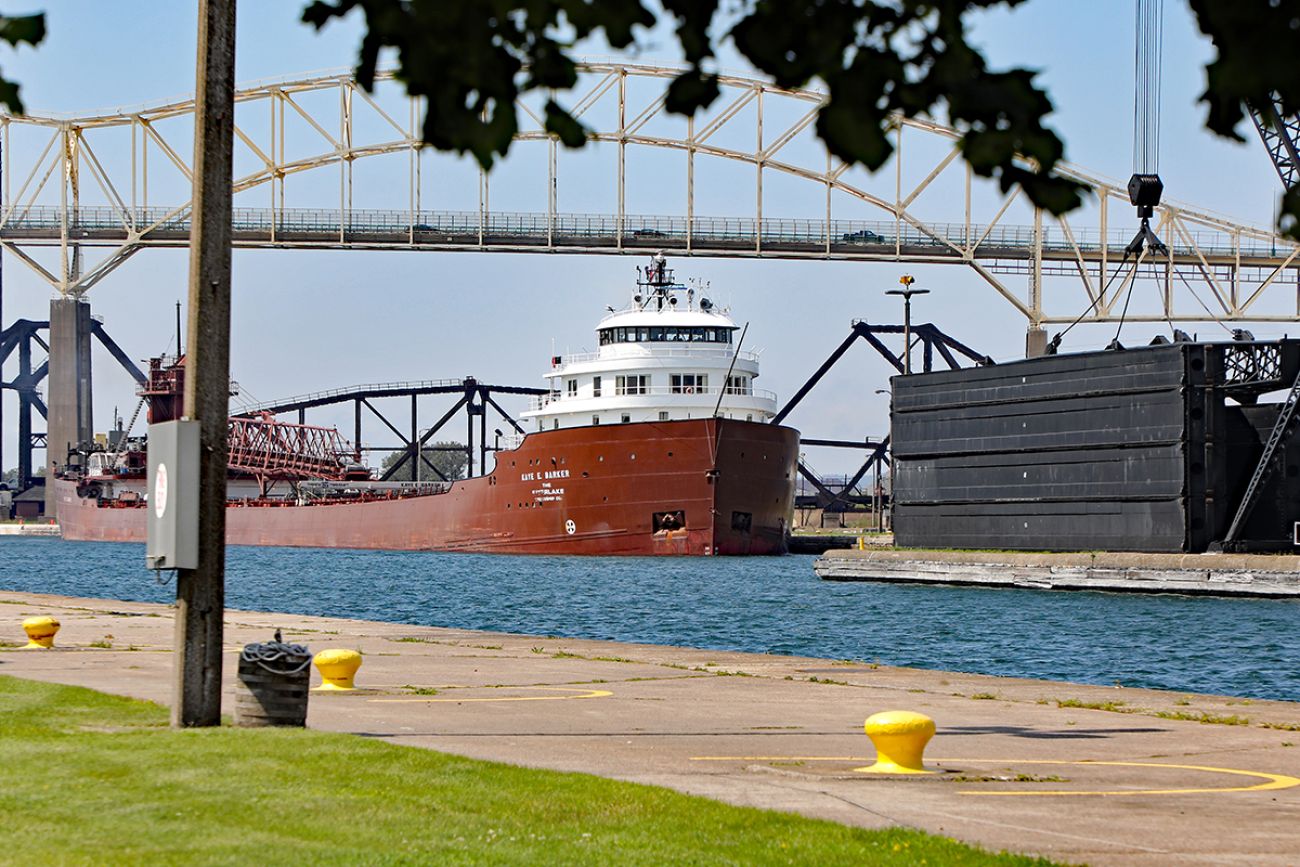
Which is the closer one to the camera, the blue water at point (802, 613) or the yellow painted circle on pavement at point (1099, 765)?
the yellow painted circle on pavement at point (1099, 765)

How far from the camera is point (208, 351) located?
11.0 metres

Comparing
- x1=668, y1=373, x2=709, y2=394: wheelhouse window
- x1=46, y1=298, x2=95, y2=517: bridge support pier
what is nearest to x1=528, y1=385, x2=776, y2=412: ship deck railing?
x1=668, y1=373, x2=709, y2=394: wheelhouse window

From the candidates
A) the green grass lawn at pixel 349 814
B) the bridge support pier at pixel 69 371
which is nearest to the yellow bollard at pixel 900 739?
the green grass lawn at pixel 349 814

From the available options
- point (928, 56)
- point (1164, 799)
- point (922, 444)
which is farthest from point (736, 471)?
point (928, 56)

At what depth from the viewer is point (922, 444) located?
52.1 m

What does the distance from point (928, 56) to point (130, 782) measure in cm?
648

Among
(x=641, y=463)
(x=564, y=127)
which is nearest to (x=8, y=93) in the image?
(x=564, y=127)

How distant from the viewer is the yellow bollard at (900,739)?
1041cm

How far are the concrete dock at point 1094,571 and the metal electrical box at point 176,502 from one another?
34.5 meters

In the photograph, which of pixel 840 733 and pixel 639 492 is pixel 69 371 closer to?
pixel 639 492

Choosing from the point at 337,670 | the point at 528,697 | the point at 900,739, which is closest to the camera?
the point at 900,739

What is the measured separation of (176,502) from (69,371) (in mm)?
92775

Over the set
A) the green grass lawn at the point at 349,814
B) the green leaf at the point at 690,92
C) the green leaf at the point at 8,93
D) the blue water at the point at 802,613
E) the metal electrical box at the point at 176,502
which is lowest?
the blue water at the point at 802,613

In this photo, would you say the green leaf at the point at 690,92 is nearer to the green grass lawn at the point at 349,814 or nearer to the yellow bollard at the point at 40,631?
the green grass lawn at the point at 349,814
